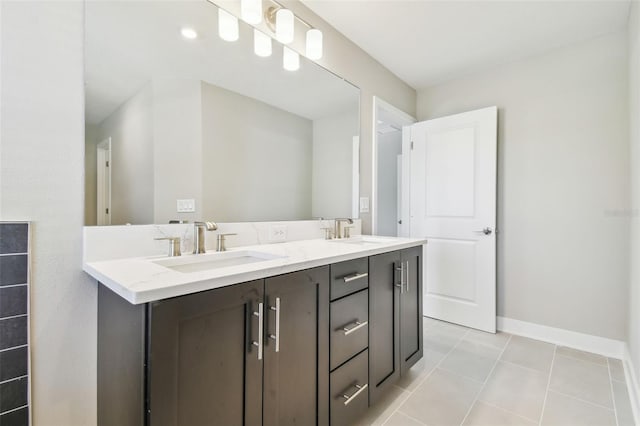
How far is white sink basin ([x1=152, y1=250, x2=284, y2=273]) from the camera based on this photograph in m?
1.19

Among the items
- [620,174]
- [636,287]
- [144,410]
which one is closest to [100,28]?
[144,410]

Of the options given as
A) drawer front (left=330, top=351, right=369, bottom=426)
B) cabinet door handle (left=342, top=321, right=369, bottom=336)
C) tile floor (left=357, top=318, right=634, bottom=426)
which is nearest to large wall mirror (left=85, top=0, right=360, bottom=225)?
cabinet door handle (left=342, top=321, right=369, bottom=336)

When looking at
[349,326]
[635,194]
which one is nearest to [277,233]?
[349,326]

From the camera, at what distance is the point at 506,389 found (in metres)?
1.75

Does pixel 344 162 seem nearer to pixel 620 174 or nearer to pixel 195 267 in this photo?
pixel 195 267

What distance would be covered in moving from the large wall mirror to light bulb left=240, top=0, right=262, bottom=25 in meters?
0.08

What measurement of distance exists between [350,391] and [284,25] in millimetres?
1955

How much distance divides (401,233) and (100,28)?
9.44 ft

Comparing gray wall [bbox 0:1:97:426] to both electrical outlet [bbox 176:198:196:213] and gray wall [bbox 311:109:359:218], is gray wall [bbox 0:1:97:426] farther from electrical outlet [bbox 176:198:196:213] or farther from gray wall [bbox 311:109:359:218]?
gray wall [bbox 311:109:359:218]

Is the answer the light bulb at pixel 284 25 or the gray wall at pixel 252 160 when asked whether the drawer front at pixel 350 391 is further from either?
the light bulb at pixel 284 25

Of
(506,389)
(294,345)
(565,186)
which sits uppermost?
(565,186)

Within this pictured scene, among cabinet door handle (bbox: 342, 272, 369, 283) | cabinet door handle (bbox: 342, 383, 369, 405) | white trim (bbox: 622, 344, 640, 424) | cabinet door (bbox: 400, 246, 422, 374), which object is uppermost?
cabinet door handle (bbox: 342, 272, 369, 283)

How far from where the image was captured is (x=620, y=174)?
83.9 inches

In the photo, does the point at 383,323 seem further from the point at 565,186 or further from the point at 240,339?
the point at 565,186
